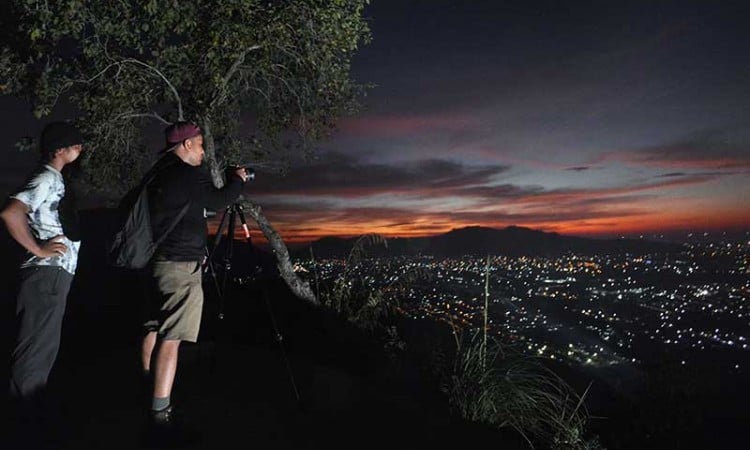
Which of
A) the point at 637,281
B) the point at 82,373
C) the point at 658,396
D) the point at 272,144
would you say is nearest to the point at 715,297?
the point at 637,281

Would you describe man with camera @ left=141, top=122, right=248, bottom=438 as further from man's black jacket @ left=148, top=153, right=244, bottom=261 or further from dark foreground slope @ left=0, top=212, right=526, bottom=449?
dark foreground slope @ left=0, top=212, right=526, bottom=449

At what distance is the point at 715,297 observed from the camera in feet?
171

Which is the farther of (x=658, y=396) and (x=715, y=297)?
(x=715, y=297)

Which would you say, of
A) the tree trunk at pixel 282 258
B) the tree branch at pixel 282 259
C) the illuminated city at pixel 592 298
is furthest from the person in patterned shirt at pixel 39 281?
the tree branch at pixel 282 259

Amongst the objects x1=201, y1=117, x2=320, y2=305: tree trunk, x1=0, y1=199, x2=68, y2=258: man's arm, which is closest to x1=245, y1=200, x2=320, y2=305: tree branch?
x1=201, y1=117, x2=320, y2=305: tree trunk

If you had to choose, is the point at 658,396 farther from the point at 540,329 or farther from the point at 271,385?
the point at 271,385

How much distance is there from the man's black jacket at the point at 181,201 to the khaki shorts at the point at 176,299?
0.08m

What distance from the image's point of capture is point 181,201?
12.2 ft

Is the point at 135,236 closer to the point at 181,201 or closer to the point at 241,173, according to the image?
the point at 181,201

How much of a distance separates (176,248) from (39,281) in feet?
3.06

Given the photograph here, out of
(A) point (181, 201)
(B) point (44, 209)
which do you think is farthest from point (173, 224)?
(B) point (44, 209)

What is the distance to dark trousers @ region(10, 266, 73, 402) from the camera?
12.2ft

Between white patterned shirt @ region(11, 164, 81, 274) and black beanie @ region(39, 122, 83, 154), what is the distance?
0.14 metres

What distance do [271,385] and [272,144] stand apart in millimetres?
5993
